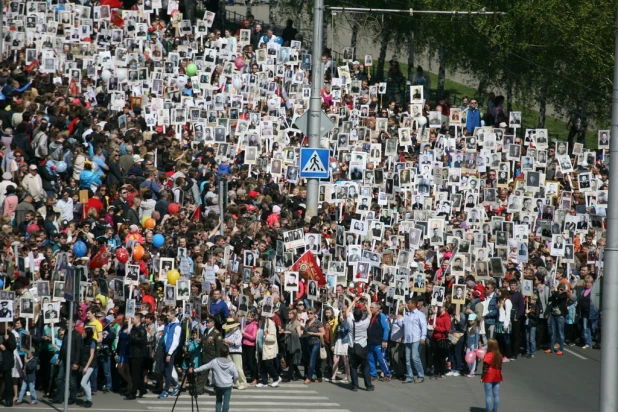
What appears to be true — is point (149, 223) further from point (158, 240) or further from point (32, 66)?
point (32, 66)

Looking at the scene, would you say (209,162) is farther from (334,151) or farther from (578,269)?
(578,269)

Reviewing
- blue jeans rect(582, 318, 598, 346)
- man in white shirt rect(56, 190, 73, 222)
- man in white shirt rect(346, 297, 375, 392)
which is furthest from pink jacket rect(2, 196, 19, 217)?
blue jeans rect(582, 318, 598, 346)

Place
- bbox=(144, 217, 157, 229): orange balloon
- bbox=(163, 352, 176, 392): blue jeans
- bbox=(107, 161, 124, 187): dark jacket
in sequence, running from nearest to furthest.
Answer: bbox=(163, 352, 176, 392): blue jeans, bbox=(144, 217, 157, 229): orange balloon, bbox=(107, 161, 124, 187): dark jacket

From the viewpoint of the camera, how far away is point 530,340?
26984mm

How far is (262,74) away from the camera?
38.0m

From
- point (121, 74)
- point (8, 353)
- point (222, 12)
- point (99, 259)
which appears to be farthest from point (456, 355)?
point (222, 12)

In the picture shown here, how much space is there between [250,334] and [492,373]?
4.70m

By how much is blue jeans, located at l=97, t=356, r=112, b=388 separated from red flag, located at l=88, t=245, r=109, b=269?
7.39 feet

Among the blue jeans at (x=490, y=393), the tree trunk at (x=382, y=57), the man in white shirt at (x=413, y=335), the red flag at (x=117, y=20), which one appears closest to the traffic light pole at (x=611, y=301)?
the blue jeans at (x=490, y=393)

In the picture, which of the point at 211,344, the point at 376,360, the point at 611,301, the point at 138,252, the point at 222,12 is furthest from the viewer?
the point at 222,12

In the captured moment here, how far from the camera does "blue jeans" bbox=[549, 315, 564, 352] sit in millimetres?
27141

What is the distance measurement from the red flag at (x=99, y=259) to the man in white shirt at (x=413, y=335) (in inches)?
225

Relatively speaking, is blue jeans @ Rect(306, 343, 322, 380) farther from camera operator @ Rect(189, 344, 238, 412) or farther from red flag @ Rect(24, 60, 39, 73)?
red flag @ Rect(24, 60, 39, 73)

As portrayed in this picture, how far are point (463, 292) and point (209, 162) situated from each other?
847 centimetres
